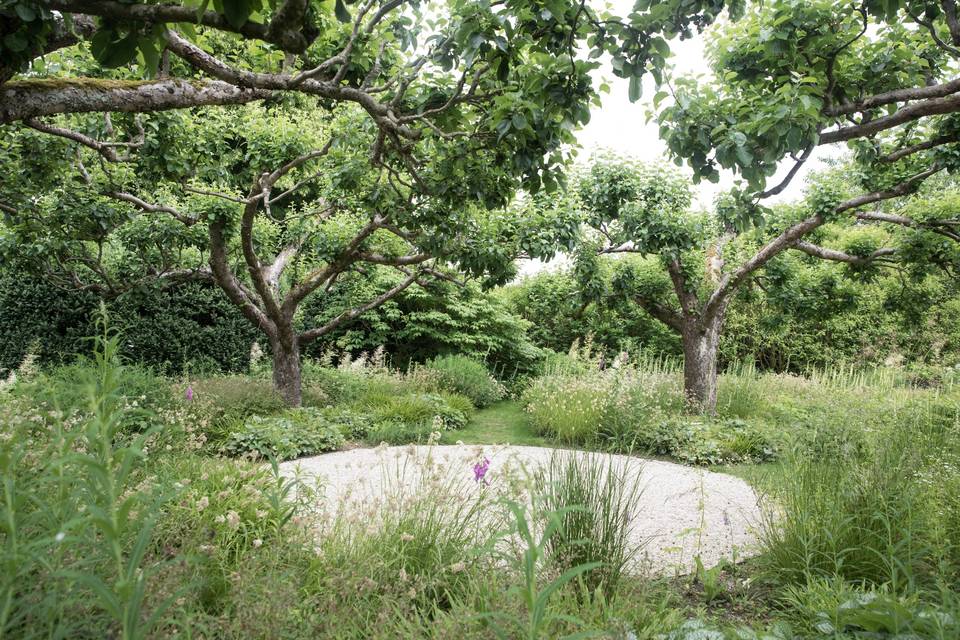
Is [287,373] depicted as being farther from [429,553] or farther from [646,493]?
[429,553]

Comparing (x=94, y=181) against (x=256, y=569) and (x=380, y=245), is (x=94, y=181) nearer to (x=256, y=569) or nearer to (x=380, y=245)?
(x=380, y=245)

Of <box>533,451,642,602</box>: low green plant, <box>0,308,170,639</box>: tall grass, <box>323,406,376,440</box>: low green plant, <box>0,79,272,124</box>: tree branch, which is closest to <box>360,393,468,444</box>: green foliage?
<box>323,406,376,440</box>: low green plant

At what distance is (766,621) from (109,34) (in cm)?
357

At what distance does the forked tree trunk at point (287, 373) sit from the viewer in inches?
299

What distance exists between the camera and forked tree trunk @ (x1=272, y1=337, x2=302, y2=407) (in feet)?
24.9

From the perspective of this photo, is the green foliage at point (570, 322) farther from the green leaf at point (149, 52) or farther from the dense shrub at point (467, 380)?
the green leaf at point (149, 52)

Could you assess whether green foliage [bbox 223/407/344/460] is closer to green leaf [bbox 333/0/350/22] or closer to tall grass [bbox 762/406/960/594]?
tall grass [bbox 762/406/960/594]

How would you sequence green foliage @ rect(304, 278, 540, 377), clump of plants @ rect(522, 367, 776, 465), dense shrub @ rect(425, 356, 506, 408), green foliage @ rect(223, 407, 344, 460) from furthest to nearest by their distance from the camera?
1. green foliage @ rect(304, 278, 540, 377)
2. dense shrub @ rect(425, 356, 506, 408)
3. clump of plants @ rect(522, 367, 776, 465)
4. green foliage @ rect(223, 407, 344, 460)

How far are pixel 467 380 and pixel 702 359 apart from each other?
3.86 m

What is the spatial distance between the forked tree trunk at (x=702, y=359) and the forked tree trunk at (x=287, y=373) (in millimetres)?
5438

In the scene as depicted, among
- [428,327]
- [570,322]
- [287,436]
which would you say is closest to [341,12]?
[287,436]

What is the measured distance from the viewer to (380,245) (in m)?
7.66

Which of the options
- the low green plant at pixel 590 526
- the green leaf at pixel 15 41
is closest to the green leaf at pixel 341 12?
the green leaf at pixel 15 41

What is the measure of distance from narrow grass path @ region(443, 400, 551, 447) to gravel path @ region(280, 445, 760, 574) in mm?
1161
